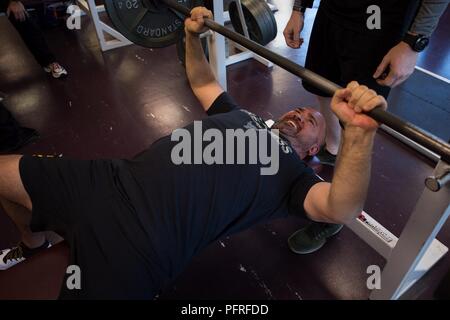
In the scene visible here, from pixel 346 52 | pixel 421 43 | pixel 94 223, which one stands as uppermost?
pixel 421 43

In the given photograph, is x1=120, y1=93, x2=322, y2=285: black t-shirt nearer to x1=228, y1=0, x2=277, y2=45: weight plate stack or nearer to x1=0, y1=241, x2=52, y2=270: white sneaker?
x1=0, y1=241, x2=52, y2=270: white sneaker

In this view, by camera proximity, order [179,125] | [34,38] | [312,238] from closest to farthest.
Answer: [312,238] → [179,125] → [34,38]

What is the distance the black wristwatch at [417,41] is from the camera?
110 cm

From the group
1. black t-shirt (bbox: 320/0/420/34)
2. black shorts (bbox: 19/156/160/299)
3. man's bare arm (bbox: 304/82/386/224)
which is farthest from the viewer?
black t-shirt (bbox: 320/0/420/34)

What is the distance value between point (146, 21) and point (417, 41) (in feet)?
4.19

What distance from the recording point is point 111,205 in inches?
39.9

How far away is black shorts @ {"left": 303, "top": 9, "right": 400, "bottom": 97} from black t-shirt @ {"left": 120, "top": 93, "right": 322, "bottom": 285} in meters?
0.44

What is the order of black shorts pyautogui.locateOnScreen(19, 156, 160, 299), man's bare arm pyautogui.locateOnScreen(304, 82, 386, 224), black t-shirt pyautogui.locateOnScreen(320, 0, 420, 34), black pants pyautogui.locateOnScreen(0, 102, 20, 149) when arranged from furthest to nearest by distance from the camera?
black pants pyautogui.locateOnScreen(0, 102, 20, 149) < black t-shirt pyautogui.locateOnScreen(320, 0, 420, 34) < black shorts pyautogui.locateOnScreen(19, 156, 160, 299) < man's bare arm pyautogui.locateOnScreen(304, 82, 386, 224)

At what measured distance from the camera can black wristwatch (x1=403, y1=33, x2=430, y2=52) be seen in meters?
1.10

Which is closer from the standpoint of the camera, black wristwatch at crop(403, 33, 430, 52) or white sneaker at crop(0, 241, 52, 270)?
black wristwatch at crop(403, 33, 430, 52)

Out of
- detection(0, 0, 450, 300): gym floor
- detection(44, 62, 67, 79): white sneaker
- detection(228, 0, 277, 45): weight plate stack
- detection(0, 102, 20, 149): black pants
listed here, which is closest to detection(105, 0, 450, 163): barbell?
detection(0, 0, 450, 300): gym floor

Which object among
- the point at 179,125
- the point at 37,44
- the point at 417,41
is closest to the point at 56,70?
the point at 37,44

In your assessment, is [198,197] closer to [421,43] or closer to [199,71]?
[199,71]

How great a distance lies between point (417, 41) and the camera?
1102 mm
